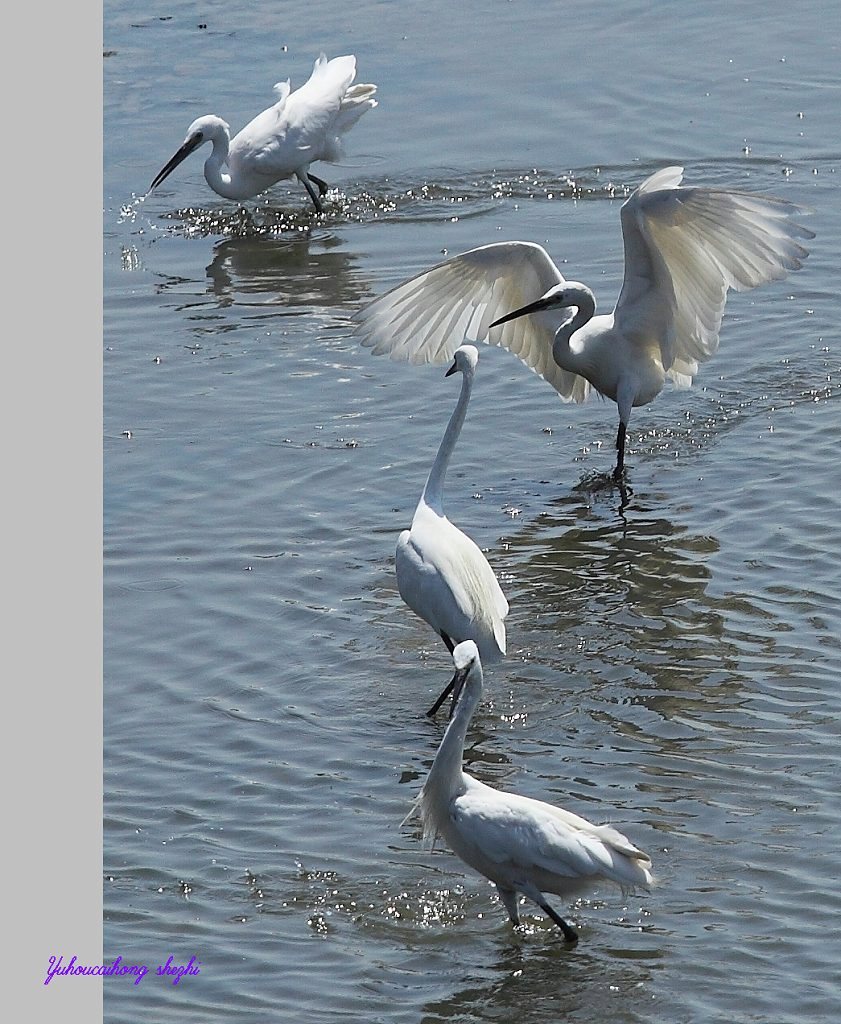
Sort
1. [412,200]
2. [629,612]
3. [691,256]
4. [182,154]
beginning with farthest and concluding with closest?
1. [182,154]
2. [412,200]
3. [691,256]
4. [629,612]

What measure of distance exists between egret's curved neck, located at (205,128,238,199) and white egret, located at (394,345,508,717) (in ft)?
22.9

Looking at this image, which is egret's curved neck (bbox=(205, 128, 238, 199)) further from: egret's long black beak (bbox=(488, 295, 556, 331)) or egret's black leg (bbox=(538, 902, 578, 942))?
egret's black leg (bbox=(538, 902, 578, 942))

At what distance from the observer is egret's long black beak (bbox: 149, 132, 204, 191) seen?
14300mm

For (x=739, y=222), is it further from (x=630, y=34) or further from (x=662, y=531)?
(x=630, y=34)

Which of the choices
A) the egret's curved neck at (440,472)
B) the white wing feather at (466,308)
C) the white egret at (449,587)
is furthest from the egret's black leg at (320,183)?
the white egret at (449,587)

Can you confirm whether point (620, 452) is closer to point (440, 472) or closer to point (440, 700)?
point (440, 472)

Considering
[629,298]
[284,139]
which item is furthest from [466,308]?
[284,139]

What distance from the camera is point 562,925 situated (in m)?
5.81

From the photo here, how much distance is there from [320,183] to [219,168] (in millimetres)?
850

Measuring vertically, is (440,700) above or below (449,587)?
below

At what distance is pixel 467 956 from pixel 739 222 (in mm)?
4568

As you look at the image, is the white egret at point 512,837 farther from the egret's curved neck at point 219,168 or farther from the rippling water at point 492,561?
the egret's curved neck at point 219,168

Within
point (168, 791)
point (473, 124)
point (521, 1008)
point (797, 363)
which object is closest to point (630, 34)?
point (473, 124)

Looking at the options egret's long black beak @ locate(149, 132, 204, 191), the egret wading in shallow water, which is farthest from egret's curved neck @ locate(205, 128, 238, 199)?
egret's long black beak @ locate(149, 132, 204, 191)
